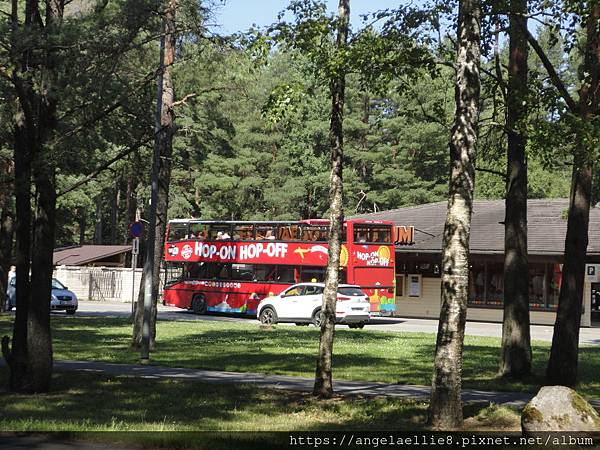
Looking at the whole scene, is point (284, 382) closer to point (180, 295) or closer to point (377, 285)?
point (377, 285)

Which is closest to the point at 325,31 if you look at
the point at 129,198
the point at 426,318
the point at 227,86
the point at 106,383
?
the point at 106,383

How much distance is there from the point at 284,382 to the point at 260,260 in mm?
25141

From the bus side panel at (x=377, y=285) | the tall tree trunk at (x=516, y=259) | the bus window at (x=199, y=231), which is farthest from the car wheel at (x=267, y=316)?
the tall tree trunk at (x=516, y=259)

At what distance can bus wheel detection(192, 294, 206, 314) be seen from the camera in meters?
44.0

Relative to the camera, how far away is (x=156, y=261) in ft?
74.8

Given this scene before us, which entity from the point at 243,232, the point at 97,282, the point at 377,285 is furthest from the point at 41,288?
the point at 97,282

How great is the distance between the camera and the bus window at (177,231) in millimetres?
45438

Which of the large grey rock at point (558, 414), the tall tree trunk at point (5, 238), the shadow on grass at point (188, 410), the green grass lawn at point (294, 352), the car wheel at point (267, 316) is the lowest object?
the shadow on grass at point (188, 410)

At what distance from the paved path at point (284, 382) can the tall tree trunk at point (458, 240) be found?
8.60 feet

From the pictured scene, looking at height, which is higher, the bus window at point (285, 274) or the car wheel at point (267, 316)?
the bus window at point (285, 274)

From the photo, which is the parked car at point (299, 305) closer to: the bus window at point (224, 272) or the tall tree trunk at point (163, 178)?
the bus window at point (224, 272)

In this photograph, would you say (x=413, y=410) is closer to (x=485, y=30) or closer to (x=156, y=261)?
(x=485, y=30)

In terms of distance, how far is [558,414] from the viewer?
10.4 m

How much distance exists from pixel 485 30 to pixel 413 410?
822 centimetres
